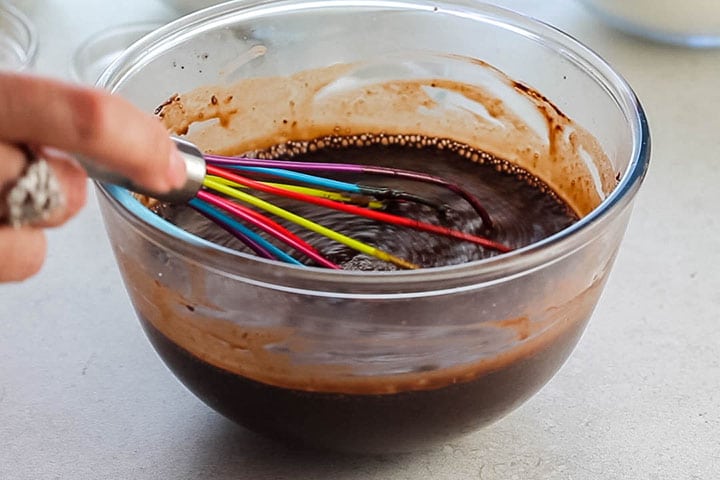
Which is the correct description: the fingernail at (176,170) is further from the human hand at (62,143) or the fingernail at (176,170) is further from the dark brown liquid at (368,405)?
the dark brown liquid at (368,405)

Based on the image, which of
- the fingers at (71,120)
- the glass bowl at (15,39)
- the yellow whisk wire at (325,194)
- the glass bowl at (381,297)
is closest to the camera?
the fingers at (71,120)

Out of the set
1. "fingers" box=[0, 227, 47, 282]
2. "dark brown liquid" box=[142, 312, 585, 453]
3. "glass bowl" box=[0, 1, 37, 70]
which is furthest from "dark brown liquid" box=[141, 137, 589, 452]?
"glass bowl" box=[0, 1, 37, 70]

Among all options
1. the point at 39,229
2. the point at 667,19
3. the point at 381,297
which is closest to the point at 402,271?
the point at 381,297

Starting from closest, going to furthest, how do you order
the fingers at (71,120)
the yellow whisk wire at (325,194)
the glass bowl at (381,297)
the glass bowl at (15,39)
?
the fingers at (71,120) → the glass bowl at (381,297) → the yellow whisk wire at (325,194) → the glass bowl at (15,39)

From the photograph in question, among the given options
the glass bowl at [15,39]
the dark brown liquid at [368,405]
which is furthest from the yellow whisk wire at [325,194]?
the glass bowl at [15,39]

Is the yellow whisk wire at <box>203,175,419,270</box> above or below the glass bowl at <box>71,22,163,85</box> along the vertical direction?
above

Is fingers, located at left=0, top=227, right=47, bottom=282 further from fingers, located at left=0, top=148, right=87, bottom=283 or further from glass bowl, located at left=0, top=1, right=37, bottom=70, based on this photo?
glass bowl, located at left=0, top=1, right=37, bottom=70
